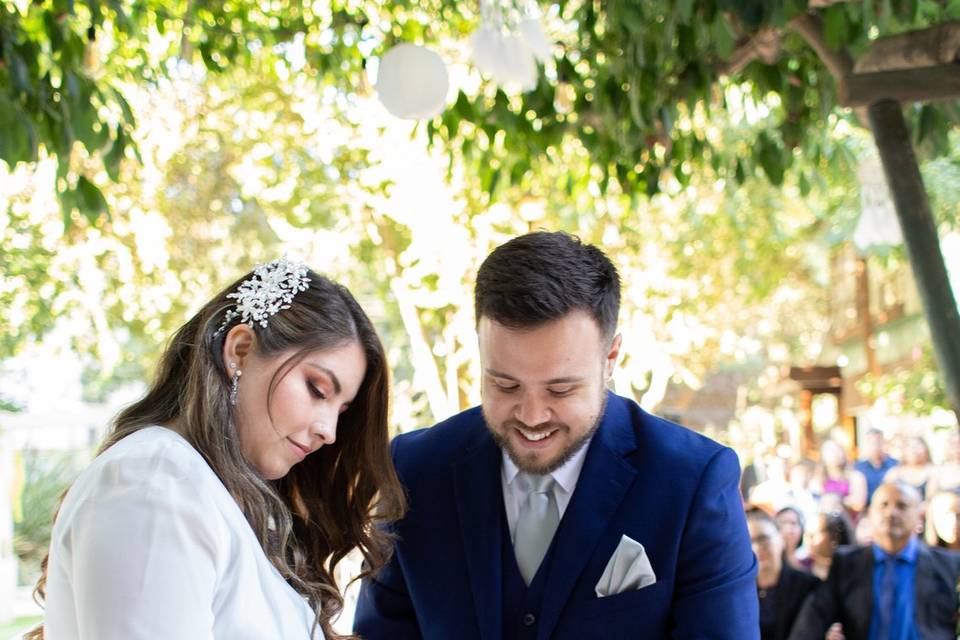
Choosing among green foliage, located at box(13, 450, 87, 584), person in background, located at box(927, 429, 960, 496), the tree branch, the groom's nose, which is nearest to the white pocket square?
the groom's nose

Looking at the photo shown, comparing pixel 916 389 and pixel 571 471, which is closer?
pixel 571 471

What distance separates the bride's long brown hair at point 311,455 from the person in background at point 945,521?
4.24 metres

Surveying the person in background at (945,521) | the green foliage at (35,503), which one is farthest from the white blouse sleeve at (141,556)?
the green foliage at (35,503)

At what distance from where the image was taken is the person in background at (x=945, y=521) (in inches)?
237

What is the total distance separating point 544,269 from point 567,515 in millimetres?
479

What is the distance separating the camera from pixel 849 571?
17.4 feet

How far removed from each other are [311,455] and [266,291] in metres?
0.50

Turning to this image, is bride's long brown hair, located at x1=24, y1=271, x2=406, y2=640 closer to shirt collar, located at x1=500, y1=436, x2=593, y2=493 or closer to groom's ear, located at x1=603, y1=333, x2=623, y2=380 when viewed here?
shirt collar, located at x1=500, y1=436, x2=593, y2=493

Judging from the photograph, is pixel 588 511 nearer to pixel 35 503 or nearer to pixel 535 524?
pixel 535 524

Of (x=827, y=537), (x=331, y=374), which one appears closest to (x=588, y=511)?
(x=331, y=374)

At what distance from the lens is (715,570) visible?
232cm

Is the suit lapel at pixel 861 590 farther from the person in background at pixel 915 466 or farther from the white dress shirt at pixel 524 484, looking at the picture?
the white dress shirt at pixel 524 484

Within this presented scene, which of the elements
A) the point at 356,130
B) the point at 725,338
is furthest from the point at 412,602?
the point at 725,338

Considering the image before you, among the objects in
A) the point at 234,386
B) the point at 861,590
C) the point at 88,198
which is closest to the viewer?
the point at 234,386
